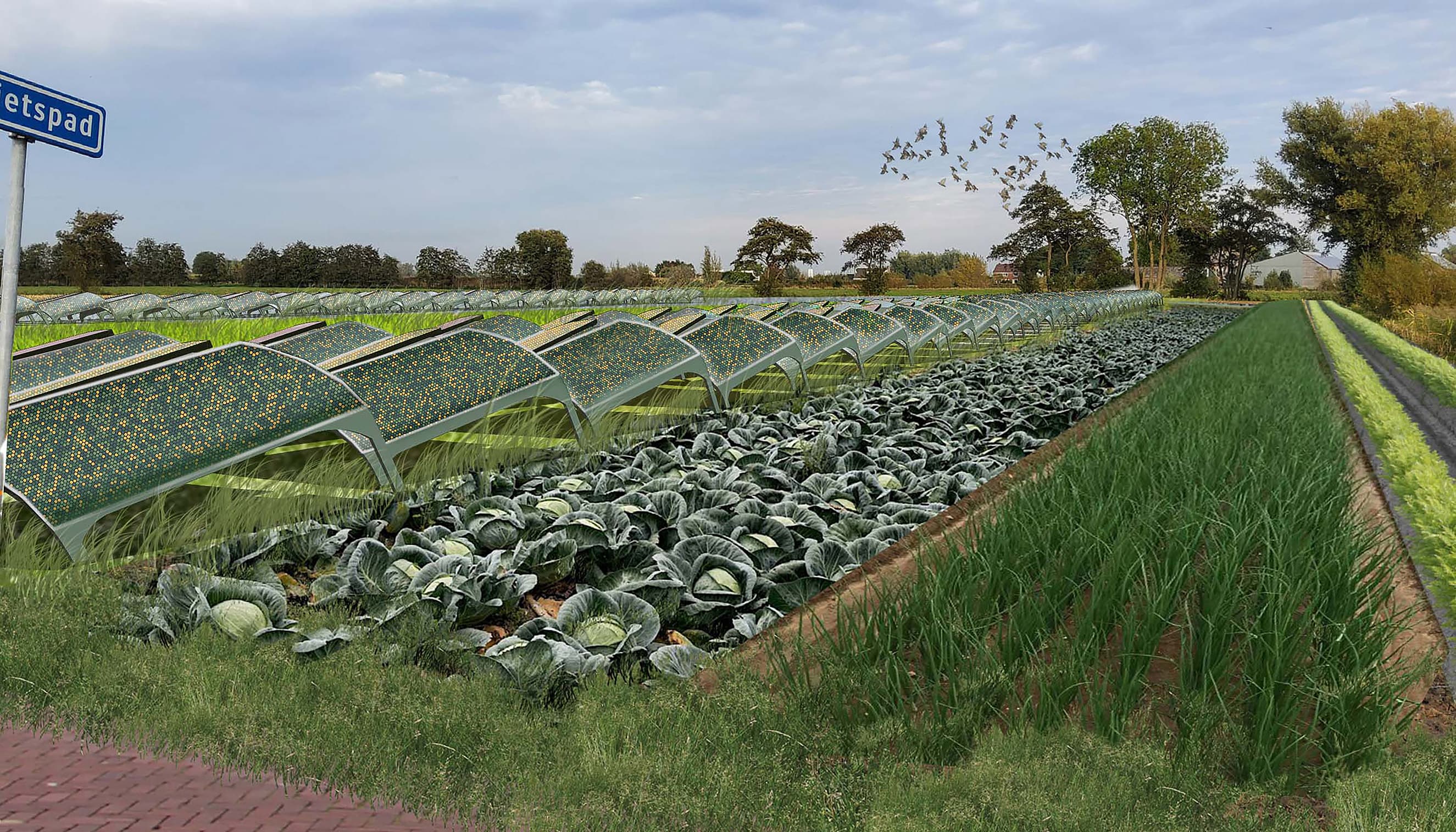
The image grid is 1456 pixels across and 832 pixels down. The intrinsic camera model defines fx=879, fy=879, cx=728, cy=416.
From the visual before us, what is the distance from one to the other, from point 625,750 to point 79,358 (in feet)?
18.5

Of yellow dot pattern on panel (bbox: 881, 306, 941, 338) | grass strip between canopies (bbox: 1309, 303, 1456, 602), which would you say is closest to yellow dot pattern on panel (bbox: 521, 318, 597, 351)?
grass strip between canopies (bbox: 1309, 303, 1456, 602)

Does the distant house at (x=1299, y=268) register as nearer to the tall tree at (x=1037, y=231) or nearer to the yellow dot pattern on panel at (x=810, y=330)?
the tall tree at (x=1037, y=231)

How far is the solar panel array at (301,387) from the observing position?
335cm

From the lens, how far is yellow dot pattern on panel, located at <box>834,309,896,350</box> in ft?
31.5

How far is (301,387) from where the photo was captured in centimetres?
400

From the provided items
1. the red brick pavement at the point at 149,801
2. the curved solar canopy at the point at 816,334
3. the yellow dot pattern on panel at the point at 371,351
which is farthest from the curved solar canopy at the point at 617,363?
the red brick pavement at the point at 149,801

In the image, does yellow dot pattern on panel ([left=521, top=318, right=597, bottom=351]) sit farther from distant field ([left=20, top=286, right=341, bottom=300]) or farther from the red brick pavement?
distant field ([left=20, top=286, right=341, bottom=300])

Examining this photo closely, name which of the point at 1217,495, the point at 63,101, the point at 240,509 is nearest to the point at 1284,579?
the point at 1217,495

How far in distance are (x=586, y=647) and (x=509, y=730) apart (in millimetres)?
483

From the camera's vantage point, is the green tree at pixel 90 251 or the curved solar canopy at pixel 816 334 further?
the green tree at pixel 90 251

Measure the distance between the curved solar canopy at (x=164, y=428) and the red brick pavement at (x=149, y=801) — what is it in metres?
1.56

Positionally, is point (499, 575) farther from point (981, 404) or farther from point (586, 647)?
point (981, 404)

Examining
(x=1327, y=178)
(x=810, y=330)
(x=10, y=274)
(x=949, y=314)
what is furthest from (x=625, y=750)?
(x=1327, y=178)

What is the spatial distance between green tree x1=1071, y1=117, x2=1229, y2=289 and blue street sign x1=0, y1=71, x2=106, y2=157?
39.3 meters
